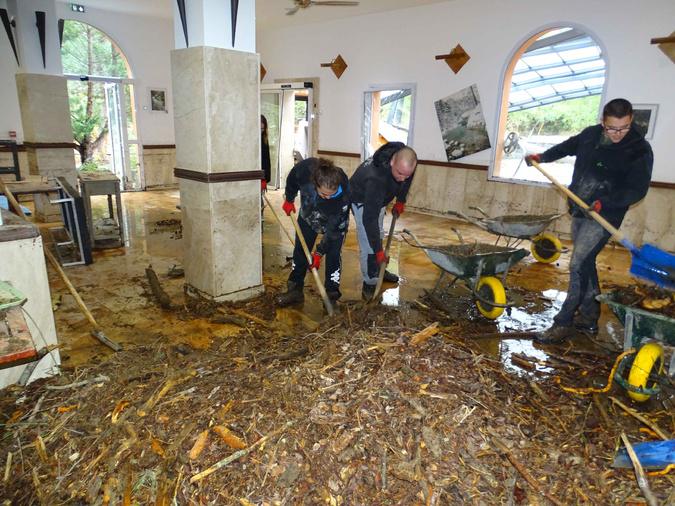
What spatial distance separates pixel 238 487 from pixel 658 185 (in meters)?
6.69

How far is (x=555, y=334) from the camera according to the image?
3645mm

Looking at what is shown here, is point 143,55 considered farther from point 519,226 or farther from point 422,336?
point 422,336

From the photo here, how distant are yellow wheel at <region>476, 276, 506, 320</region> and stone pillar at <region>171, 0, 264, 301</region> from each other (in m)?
2.11

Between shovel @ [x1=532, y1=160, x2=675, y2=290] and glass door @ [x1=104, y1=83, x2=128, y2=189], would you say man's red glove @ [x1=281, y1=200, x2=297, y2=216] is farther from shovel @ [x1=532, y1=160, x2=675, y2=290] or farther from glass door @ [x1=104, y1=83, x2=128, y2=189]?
glass door @ [x1=104, y1=83, x2=128, y2=189]

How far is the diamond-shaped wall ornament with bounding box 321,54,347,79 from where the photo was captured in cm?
966

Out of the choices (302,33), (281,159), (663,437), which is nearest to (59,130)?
(281,159)

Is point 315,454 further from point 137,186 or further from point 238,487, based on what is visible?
point 137,186

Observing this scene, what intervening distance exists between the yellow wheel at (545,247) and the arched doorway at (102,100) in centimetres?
864

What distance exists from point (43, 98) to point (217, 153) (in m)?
5.15

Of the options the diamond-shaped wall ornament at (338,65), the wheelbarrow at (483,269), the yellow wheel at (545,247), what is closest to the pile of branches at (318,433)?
the wheelbarrow at (483,269)

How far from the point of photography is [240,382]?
2477 millimetres

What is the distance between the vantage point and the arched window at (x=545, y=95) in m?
7.22

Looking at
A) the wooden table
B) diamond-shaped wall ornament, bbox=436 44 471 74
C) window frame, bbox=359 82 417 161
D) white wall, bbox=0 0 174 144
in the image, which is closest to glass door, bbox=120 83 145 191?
white wall, bbox=0 0 174 144

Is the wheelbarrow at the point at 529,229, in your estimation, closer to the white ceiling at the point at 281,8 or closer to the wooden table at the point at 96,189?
the wooden table at the point at 96,189
